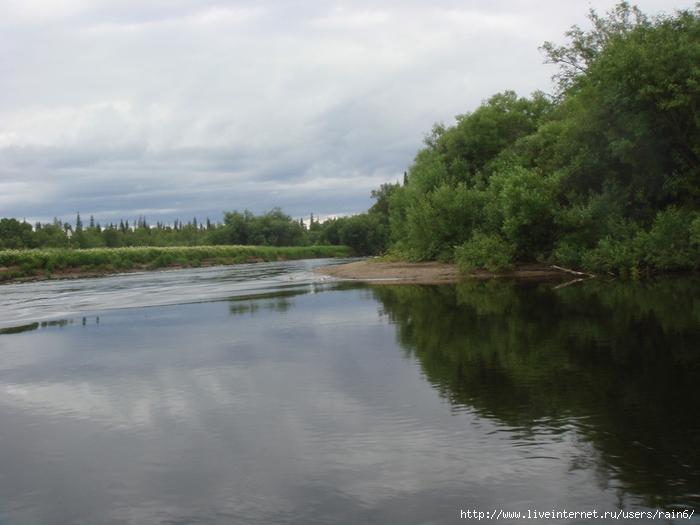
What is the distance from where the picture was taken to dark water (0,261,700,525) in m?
5.55

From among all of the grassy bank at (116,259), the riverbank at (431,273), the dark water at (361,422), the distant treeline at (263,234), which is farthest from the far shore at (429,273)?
the distant treeline at (263,234)

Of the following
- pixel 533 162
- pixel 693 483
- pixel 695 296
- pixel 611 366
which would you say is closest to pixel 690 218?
pixel 695 296

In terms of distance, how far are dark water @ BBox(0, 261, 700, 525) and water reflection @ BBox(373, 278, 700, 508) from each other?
0.04 meters

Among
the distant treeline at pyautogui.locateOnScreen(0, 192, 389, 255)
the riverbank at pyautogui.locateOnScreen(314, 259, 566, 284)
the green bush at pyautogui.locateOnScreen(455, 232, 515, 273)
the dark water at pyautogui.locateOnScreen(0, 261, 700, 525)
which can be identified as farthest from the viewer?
the distant treeline at pyautogui.locateOnScreen(0, 192, 389, 255)

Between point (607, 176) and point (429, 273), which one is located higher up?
point (607, 176)

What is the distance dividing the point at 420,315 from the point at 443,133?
Answer: 40300mm

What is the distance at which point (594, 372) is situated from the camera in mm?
9383

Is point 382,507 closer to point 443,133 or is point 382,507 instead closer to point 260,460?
point 260,460

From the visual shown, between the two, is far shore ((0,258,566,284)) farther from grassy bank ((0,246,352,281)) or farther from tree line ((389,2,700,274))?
grassy bank ((0,246,352,281))

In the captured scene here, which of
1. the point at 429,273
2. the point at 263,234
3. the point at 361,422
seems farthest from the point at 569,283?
the point at 263,234

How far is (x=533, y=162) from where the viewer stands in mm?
38844

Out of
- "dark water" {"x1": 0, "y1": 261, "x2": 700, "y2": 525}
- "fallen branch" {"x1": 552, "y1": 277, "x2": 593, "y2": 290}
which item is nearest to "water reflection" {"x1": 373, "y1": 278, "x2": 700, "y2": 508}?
"dark water" {"x1": 0, "y1": 261, "x2": 700, "y2": 525}

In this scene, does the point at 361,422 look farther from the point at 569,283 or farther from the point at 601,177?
the point at 601,177

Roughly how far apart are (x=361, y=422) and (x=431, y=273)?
2975 cm
